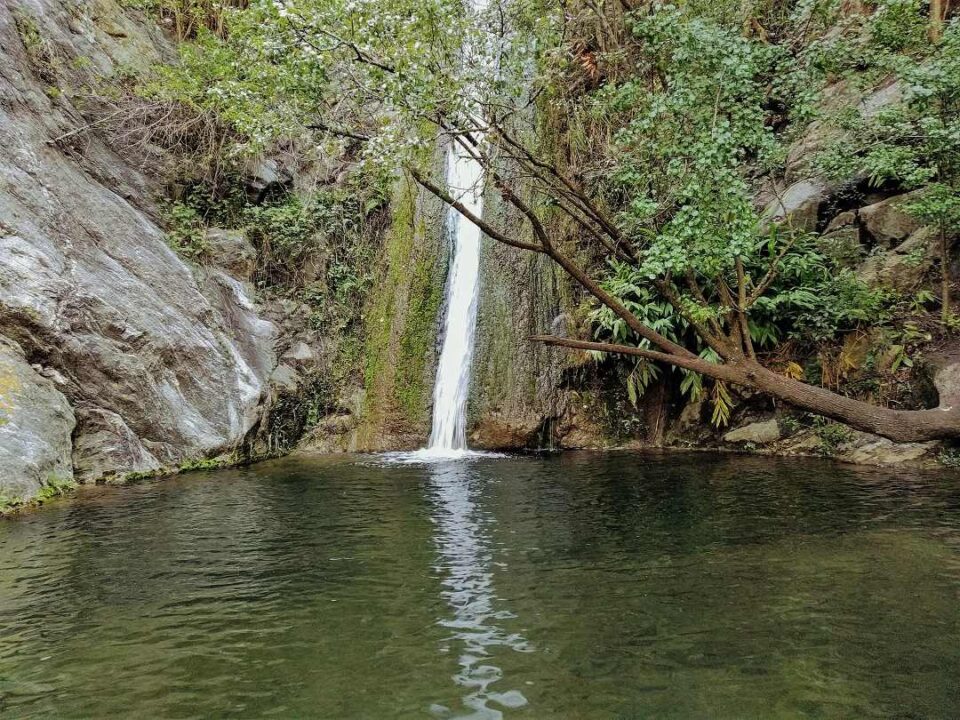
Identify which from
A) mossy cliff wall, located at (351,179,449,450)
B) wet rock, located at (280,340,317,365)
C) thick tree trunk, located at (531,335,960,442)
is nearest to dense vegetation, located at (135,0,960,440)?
thick tree trunk, located at (531,335,960,442)

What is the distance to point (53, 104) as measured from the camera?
1194 cm

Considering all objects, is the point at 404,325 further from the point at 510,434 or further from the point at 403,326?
the point at 510,434

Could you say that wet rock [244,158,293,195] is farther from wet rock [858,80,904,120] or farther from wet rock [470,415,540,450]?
wet rock [858,80,904,120]

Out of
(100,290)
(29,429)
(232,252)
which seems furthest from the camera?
(232,252)

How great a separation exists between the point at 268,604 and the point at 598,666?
2336 mm

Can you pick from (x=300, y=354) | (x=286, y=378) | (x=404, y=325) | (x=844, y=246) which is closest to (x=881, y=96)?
(x=844, y=246)

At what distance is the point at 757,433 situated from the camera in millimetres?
10617

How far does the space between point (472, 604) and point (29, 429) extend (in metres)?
6.46

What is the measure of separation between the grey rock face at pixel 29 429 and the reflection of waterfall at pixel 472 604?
4.67 meters

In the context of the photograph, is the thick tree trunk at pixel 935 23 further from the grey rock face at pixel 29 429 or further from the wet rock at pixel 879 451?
the grey rock face at pixel 29 429

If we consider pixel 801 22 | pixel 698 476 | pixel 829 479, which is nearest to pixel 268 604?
pixel 698 476

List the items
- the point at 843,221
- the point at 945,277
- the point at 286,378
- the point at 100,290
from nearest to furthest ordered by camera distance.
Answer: the point at 945,277 → the point at 100,290 → the point at 843,221 → the point at 286,378

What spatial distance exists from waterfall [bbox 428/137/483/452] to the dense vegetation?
103 inches

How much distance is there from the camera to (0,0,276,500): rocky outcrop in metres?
9.16
